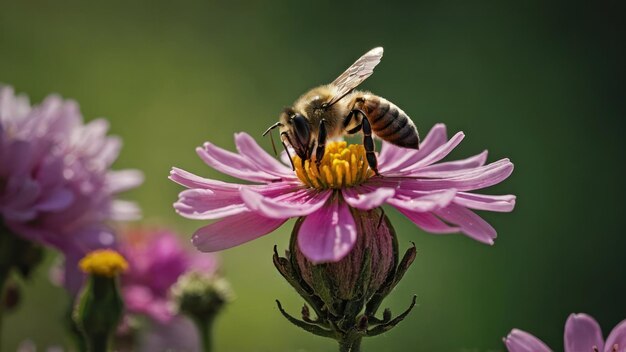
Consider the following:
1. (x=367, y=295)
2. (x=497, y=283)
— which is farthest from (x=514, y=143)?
(x=367, y=295)

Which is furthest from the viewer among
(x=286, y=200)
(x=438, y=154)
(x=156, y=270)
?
(x=156, y=270)

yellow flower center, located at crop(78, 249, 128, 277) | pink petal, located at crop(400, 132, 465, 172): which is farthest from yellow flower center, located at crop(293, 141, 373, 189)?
yellow flower center, located at crop(78, 249, 128, 277)

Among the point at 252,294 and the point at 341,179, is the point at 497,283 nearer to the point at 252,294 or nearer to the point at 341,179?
the point at 252,294

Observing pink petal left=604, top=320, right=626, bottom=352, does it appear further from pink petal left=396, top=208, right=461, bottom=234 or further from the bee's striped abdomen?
the bee's striped abdomen

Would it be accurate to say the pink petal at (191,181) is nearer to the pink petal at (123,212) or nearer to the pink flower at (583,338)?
the pink flower at (583,338)

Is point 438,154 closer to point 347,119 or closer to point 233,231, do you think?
point 347,119

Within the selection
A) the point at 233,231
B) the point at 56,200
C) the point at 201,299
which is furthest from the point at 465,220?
the point at 56,200
